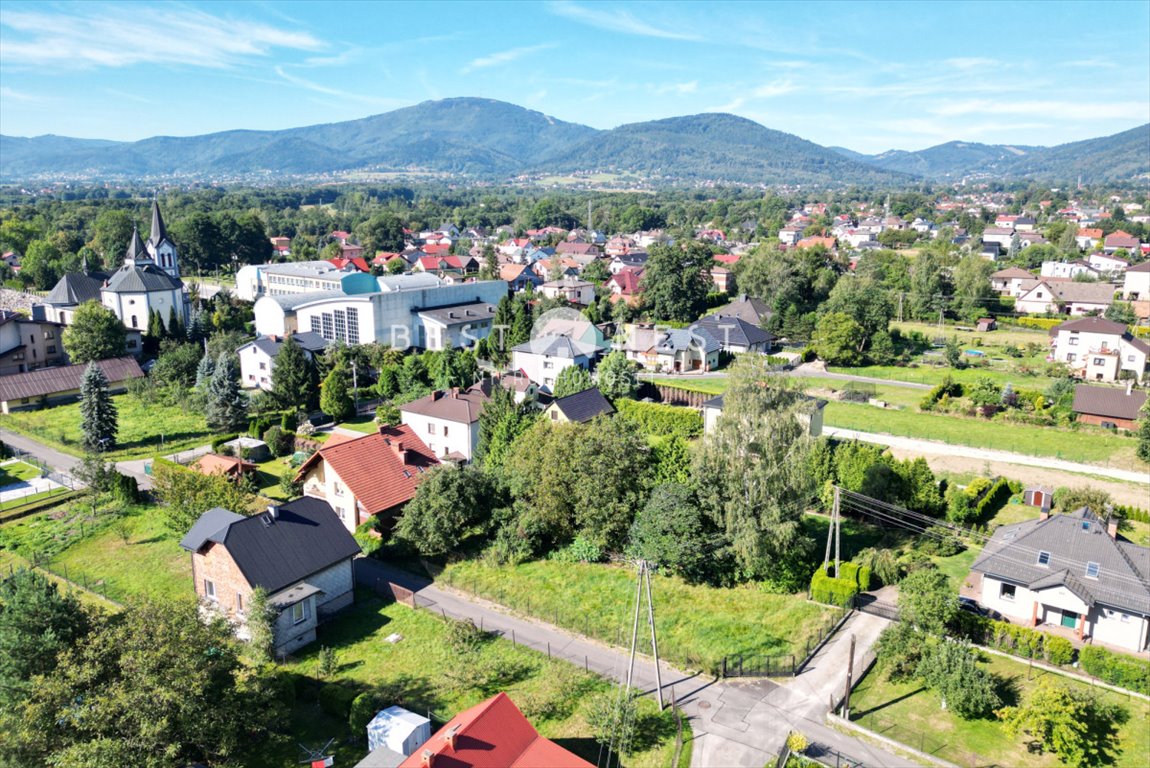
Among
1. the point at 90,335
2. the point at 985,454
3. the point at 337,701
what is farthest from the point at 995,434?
the point at 90,335

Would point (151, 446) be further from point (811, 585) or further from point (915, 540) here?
point (915, 540)

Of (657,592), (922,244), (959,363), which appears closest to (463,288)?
(959,363)

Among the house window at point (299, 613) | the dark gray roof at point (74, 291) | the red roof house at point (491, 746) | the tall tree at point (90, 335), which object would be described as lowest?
the house window at point (299, 613)

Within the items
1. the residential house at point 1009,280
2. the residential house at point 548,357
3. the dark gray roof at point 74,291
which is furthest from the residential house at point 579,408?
the residential house at point 1009,280

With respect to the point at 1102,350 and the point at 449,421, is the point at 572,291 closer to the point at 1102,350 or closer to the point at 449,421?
the point at 449,421

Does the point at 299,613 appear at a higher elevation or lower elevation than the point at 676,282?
lower

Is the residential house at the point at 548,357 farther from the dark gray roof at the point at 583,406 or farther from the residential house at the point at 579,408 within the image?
the residential house at the point at 579,408

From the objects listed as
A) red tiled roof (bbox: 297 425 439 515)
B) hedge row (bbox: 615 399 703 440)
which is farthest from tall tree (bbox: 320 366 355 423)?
hedge row (bbox: 615 399 703 440)
